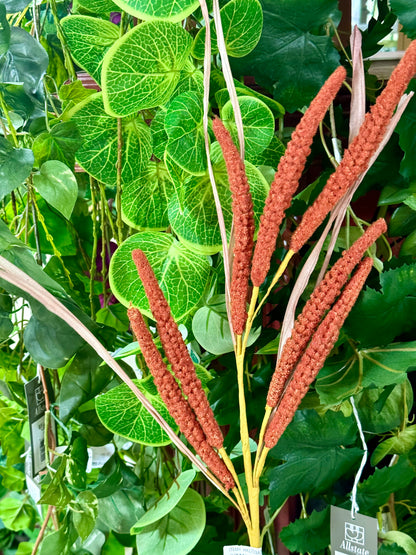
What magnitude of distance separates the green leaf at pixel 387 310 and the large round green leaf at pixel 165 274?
0.55 feet

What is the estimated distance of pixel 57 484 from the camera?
733 mm

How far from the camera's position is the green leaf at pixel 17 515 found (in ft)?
3.50

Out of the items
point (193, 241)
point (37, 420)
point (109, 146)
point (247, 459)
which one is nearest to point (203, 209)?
point (193, 241)

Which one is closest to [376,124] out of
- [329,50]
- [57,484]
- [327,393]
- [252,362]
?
[329,50]

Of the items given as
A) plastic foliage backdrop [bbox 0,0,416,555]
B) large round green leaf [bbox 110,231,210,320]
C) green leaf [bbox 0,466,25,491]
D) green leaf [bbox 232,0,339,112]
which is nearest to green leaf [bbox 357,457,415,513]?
plastic foliage backdrop [bbox 0,0,416,555]

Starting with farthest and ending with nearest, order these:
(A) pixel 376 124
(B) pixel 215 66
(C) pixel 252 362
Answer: (C) pixel 252 362, (B) pixel 215 66, (A) pixel 376 124

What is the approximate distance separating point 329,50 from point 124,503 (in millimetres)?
589

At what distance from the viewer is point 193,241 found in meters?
0.63

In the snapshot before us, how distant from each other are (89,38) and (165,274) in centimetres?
26

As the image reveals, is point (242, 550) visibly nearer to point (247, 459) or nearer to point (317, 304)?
point (247, 459)

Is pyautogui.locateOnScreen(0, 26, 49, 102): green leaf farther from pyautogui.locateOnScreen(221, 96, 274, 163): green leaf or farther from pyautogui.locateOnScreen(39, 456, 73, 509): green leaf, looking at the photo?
pyautogui.locateOnScreen(39, 456, 73, 509): green leaf

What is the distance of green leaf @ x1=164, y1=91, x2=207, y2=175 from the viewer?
59 centimetres

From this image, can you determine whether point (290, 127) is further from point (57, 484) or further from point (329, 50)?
point (57, 484)

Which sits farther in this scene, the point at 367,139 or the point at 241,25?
the point at 241,25
